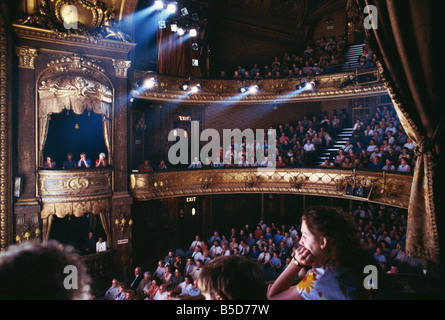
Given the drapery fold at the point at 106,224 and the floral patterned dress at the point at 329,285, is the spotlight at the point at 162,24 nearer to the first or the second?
the drapery fold at the point at 106,224

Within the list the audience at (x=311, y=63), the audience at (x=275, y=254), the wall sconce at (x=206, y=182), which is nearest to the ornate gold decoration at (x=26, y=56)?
the wall sconce at (x=206, y=182)

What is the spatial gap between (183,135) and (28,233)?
8362mm

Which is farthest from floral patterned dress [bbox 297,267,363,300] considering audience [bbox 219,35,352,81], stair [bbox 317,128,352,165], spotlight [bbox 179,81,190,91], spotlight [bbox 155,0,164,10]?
spotlight [bbox 155,0,164,10]

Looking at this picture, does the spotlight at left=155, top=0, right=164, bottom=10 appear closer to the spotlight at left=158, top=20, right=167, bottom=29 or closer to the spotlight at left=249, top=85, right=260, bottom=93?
the spotlight at left=158, top=20, right=167, bottom=29

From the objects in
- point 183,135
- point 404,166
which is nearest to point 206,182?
point 183,135

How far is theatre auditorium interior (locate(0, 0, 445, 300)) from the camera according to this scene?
9.05m

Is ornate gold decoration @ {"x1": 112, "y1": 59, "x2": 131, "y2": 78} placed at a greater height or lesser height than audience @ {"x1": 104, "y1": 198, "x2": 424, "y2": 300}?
greater

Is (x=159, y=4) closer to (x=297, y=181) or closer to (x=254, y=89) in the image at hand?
(x=254, y=89)

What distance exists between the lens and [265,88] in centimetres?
1411

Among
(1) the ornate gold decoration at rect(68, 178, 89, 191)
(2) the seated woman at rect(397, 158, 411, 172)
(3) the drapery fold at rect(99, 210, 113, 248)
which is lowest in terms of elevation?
(3) the drapery fold at rect(99, 210, 113, 248)

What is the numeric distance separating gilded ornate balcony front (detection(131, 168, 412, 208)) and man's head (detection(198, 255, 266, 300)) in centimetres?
940

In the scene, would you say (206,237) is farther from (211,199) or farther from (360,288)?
(360,288)
